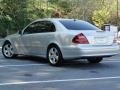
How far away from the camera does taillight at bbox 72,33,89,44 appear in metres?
12.0

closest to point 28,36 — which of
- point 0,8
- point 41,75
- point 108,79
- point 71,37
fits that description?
point 71,37

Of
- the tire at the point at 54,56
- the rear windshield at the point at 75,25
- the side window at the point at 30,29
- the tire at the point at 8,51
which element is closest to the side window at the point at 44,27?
the side window at the point at 30,29

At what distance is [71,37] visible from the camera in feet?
39.6

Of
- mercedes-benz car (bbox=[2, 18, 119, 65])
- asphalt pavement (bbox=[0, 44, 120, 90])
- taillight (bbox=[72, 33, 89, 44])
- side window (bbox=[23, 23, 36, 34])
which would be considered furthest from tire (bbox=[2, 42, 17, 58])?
taillight (bbox=[72, 33, 89, 44])

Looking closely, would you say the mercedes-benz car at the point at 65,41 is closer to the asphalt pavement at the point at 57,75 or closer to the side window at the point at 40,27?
the side window at the point at 40,27

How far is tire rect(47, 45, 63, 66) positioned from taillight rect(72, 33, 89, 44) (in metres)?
0.66

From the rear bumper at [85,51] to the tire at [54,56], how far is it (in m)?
0.17

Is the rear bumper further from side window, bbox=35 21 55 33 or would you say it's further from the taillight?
side window, bbox=35 21 55 33

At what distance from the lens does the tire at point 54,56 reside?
40.5 ft

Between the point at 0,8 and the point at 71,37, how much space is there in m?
25.2

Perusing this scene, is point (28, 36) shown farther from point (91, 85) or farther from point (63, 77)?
point (91, 85)

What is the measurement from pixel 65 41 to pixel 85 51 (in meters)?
0.70

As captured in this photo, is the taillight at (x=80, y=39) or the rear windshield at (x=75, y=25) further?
the rear windshield at (x=75, y=25)

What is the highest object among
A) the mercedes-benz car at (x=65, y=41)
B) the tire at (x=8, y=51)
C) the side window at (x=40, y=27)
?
the side window at (x=40, y=27)
